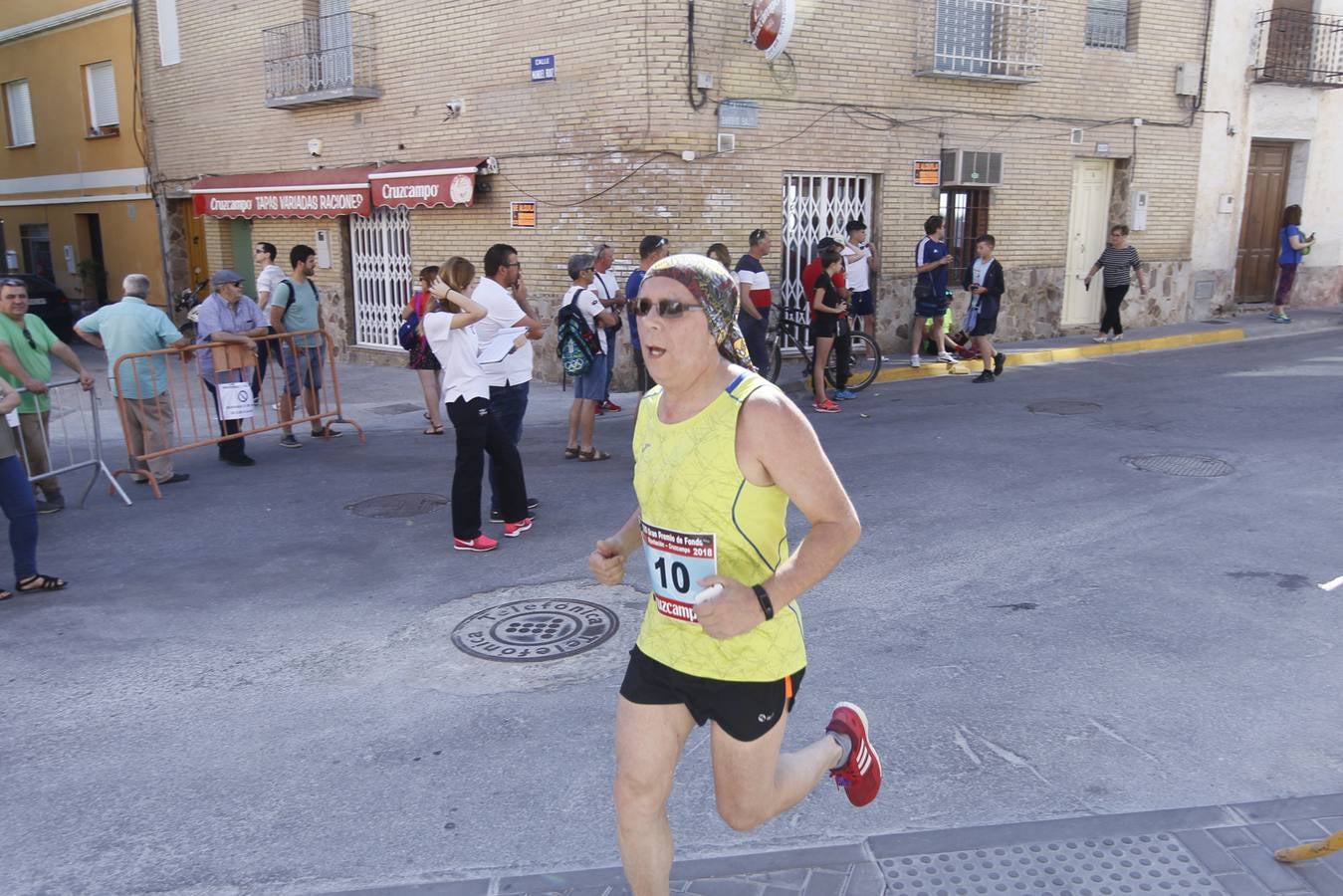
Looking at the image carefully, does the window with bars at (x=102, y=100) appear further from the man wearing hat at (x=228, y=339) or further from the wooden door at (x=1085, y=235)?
the wooden door at (x=1085, y=235)

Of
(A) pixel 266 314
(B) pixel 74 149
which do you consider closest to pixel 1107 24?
(A) pixel 266 314

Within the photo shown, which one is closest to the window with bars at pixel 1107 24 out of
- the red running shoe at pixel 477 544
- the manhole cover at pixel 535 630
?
the red running shoe at pixel 477 544

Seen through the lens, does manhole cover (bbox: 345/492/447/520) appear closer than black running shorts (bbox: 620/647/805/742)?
No

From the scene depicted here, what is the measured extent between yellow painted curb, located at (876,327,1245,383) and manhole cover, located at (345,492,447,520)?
7083 millimetres

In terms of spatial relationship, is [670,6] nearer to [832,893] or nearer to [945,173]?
[945,173]

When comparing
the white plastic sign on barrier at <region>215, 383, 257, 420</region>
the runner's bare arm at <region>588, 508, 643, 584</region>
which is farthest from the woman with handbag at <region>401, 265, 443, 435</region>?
the runner's bare arm at <region>588, 508, 643, 584</region>

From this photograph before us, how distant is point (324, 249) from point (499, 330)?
11.0 meters

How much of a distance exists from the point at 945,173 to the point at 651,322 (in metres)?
13.2

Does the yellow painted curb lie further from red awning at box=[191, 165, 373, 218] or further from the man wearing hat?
red awning at box=[191, 165, 373, 218]

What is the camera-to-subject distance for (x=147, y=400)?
8.45 m

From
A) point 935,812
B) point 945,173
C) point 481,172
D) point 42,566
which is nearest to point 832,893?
point 935,812

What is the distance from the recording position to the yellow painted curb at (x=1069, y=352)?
13555 millimetres

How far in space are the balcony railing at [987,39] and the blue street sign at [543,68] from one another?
5.27 metres

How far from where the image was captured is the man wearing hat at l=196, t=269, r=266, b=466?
9.14m
